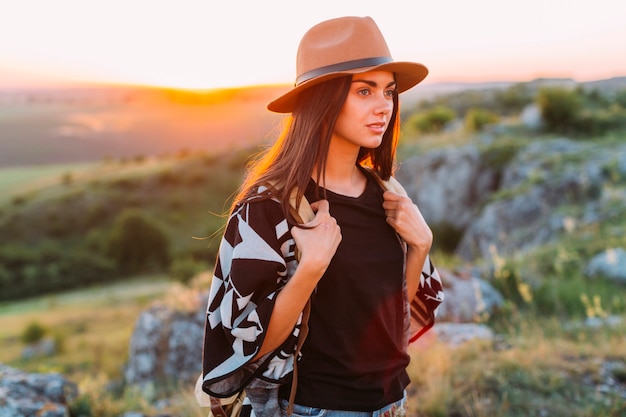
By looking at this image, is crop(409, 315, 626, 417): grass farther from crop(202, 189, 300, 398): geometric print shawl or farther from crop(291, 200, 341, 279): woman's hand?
crop(291, 200, 341, 279): woman's hand

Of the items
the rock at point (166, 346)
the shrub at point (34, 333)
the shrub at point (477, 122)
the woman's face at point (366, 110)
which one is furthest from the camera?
the shrub at point (477, 122)

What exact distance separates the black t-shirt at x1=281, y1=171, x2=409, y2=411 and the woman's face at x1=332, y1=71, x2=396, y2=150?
0.24 meters

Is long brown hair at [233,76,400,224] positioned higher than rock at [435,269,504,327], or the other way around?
long brown hair at [233,76,400,224]

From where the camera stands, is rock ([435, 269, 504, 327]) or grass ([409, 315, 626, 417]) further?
rock ([435, 269, 504, 327])

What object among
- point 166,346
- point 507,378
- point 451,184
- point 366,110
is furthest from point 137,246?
point 366,110

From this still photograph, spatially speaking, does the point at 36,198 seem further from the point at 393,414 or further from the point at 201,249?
the point at 393,414

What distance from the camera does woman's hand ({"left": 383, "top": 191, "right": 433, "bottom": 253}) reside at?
2.29 metres

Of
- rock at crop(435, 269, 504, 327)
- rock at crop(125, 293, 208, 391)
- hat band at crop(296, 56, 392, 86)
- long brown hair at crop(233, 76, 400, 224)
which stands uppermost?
hat band at crop(296, 56, 392, 86)

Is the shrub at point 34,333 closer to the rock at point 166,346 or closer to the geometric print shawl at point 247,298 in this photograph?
the rock at point 166,346

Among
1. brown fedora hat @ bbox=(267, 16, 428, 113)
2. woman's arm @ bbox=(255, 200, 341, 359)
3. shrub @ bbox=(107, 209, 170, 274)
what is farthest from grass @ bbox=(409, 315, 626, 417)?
shrub @ bbox=(107, 209, 170, 274)

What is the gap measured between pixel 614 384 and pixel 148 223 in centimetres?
4161

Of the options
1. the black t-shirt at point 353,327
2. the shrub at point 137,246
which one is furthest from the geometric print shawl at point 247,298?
the shrub at point 137,246

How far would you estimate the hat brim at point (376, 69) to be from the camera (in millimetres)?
2090

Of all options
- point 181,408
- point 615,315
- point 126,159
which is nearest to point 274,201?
point 181,408
